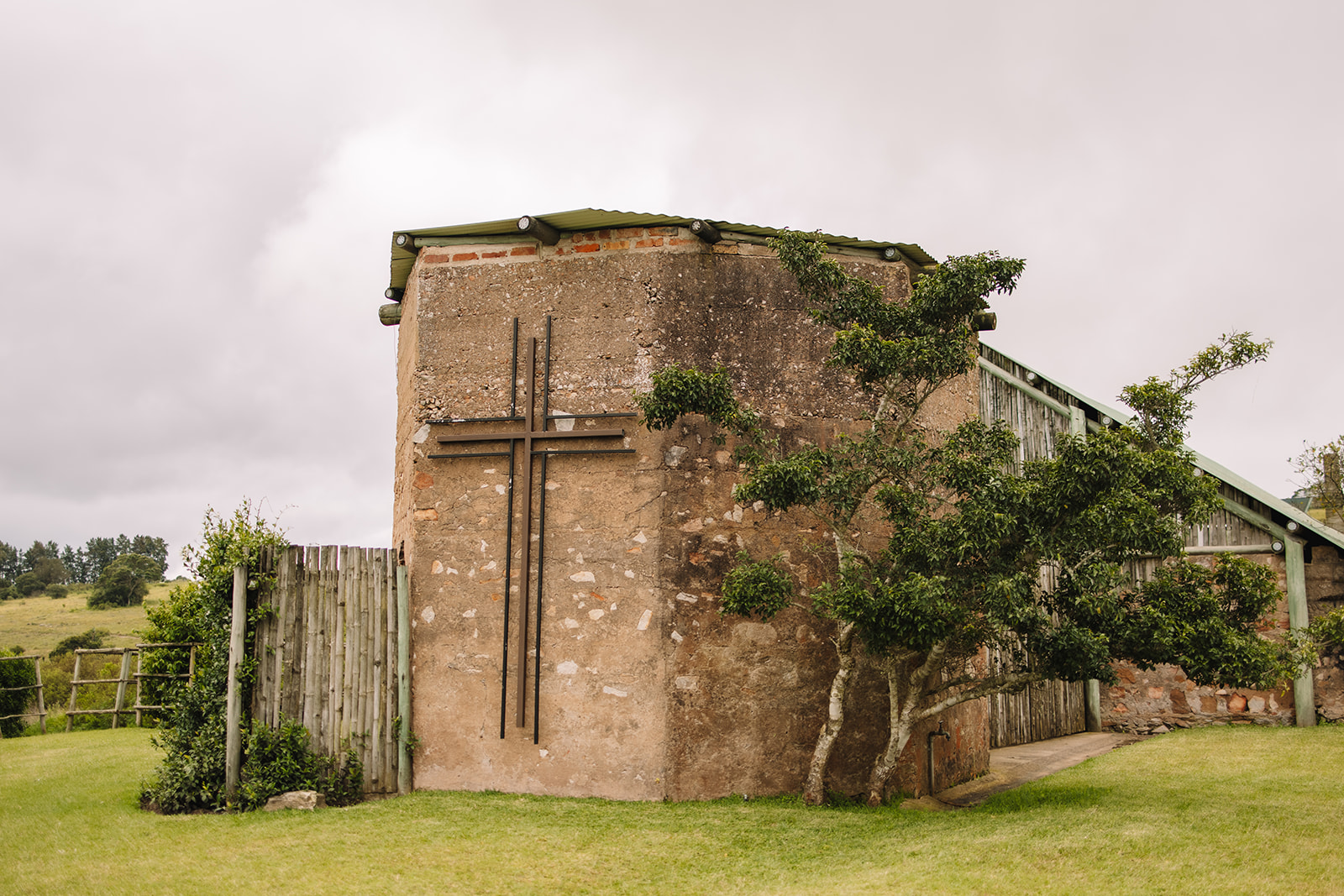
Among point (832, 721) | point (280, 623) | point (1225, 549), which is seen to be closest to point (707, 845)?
point (832, 721)

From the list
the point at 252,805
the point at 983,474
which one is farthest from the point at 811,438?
the point at 252,805

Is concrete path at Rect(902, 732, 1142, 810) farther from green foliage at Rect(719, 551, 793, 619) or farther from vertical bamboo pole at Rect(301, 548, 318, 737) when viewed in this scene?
vertical bamboo pole at Rect(301, 548, 318, 737)

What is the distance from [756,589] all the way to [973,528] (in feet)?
5.19

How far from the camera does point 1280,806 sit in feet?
22.0

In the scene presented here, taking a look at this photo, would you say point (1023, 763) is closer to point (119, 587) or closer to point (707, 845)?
point (707, 845)

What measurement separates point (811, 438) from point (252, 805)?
5.38m

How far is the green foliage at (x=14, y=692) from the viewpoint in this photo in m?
15.3

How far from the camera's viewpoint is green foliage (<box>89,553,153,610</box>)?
131ft

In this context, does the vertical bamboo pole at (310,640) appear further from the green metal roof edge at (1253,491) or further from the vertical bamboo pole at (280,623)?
the green metal roof edge at (1253,491)

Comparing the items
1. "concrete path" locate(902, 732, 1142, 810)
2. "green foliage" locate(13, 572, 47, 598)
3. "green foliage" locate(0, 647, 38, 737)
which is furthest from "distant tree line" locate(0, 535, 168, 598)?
"concrete path" locate(902, 732, 1142, 810)

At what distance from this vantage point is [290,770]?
743 centimetres

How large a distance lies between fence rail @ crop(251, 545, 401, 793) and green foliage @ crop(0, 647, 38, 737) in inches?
417

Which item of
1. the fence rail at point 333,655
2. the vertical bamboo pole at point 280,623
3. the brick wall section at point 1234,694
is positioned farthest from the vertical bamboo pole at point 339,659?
the brick wall section at point 1234,694

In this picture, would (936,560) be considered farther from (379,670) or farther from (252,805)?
(252,805)
